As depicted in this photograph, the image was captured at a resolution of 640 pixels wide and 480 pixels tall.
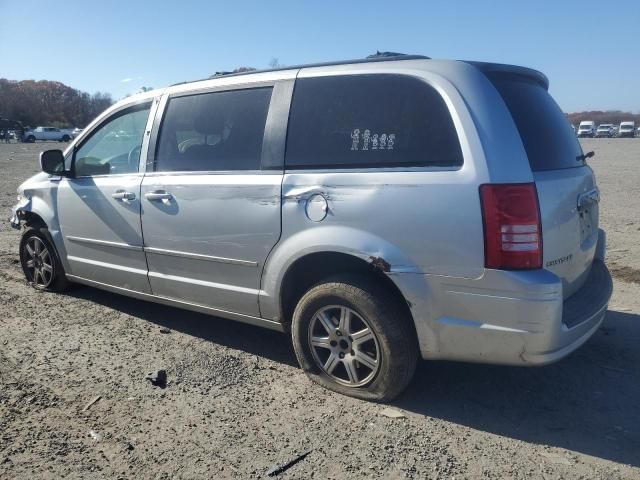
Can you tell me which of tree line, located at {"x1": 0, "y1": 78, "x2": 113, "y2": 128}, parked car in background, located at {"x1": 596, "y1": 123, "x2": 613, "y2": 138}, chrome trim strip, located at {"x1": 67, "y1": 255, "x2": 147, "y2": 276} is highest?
tree line, located at {"x1": 0, "y1": 78, "x2": 113, "y2": 128}

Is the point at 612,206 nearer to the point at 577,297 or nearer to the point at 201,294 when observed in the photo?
the point at 577,297

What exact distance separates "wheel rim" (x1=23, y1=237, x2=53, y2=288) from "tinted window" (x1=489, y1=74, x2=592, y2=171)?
4476 millimetres

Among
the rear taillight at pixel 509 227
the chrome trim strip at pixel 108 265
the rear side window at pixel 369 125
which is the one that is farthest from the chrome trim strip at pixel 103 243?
the rear taillight at pixel 509 227

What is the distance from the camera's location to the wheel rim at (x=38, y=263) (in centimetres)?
567

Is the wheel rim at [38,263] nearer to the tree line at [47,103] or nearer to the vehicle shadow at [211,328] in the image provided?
the vehicle shadow at [211,328]

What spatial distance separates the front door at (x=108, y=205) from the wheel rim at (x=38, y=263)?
0.51m

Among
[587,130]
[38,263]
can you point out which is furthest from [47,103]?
[38,263]

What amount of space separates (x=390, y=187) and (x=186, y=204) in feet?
5.42

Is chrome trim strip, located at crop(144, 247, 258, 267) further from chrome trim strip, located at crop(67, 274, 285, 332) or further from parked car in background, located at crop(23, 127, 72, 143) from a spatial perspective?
parked car in background, located at crop(23, 127, 72, 143)

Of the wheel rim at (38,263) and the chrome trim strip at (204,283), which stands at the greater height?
the chrome trim strip at (204,283)

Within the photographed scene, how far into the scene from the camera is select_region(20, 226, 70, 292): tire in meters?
5.55

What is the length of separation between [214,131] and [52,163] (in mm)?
1929

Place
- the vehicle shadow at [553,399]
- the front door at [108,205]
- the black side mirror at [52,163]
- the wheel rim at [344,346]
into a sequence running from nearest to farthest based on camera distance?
the vehicle shadow at [553,399], the wheel rim at [344,346], the front door at [108,205], the black side mirror at [52,163]

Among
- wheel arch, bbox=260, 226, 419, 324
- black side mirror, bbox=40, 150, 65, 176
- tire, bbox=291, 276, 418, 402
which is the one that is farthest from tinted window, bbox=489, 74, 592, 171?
black side mirror, bbox=40, 150, 65, 176
